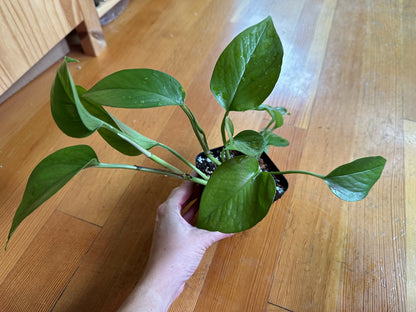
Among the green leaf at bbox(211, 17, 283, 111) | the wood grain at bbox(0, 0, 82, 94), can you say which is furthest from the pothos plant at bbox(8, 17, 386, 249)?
the wood grain at bbox(0, 0, 82, 94)

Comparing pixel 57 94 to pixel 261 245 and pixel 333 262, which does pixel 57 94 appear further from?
pixel 333 262

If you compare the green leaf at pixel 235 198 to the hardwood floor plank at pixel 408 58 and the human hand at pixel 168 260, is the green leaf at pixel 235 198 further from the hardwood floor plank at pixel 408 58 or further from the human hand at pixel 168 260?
the hardwood floor plank at pixel 408 58

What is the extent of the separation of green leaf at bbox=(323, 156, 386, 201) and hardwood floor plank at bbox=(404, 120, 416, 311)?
0.35 meters

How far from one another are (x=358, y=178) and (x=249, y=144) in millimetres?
166

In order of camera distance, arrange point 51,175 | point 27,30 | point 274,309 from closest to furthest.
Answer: point 51,175 → point 274,309 → point 27,30

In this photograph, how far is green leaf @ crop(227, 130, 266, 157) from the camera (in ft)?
1.42

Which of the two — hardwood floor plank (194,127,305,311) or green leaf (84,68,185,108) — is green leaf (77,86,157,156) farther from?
hardwood floor plank (194,127,305,311)

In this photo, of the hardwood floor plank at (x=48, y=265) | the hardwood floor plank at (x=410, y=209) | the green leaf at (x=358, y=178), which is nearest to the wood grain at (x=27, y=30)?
the hardwood floor plank at (x=48, y=265)

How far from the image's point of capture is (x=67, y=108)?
36cm

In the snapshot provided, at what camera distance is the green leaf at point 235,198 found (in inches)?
15.0

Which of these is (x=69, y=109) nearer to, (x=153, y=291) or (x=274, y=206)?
(x=153, y=291)

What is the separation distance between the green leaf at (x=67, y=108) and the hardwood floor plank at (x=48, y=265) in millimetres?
391

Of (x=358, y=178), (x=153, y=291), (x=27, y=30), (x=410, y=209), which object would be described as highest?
(x=27, y=30)

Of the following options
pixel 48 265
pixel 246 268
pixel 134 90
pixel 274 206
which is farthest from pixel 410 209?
pixel 48 265
